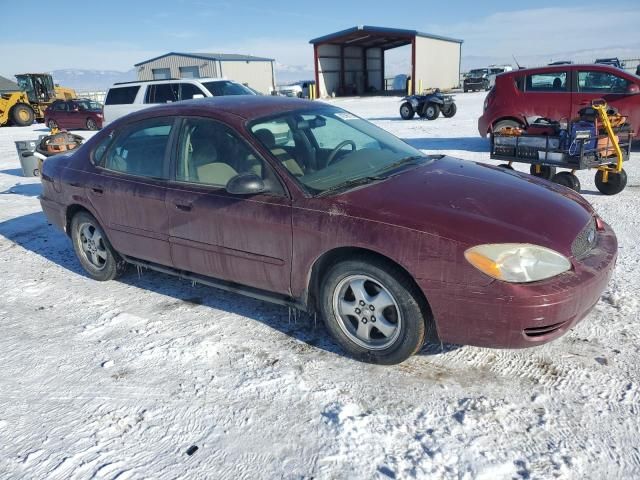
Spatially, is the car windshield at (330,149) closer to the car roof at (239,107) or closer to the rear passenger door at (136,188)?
the car roof at (239,107)

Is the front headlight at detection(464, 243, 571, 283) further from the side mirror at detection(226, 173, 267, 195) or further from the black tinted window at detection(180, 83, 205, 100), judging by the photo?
the black tinted window at detection(180, 83, 205, 100)

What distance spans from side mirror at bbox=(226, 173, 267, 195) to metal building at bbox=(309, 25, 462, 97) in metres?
35.9

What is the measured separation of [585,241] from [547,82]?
8138 millimetres

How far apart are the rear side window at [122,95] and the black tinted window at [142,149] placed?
11.2 meters

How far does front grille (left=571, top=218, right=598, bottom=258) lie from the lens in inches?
112

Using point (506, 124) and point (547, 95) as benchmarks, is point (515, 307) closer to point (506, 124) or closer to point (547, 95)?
point (506, 124)

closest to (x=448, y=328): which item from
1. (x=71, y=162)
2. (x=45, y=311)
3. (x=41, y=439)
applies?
(x=41, y=439)

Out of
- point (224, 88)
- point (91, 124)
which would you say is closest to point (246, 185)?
point (224, 88)

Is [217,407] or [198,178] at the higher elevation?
[198,178]

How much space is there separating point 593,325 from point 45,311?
13.3 ft

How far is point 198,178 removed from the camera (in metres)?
3.64

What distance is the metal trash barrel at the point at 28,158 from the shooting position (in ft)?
32.4

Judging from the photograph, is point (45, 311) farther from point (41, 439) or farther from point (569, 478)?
point (569, 478)

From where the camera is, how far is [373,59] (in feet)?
153
